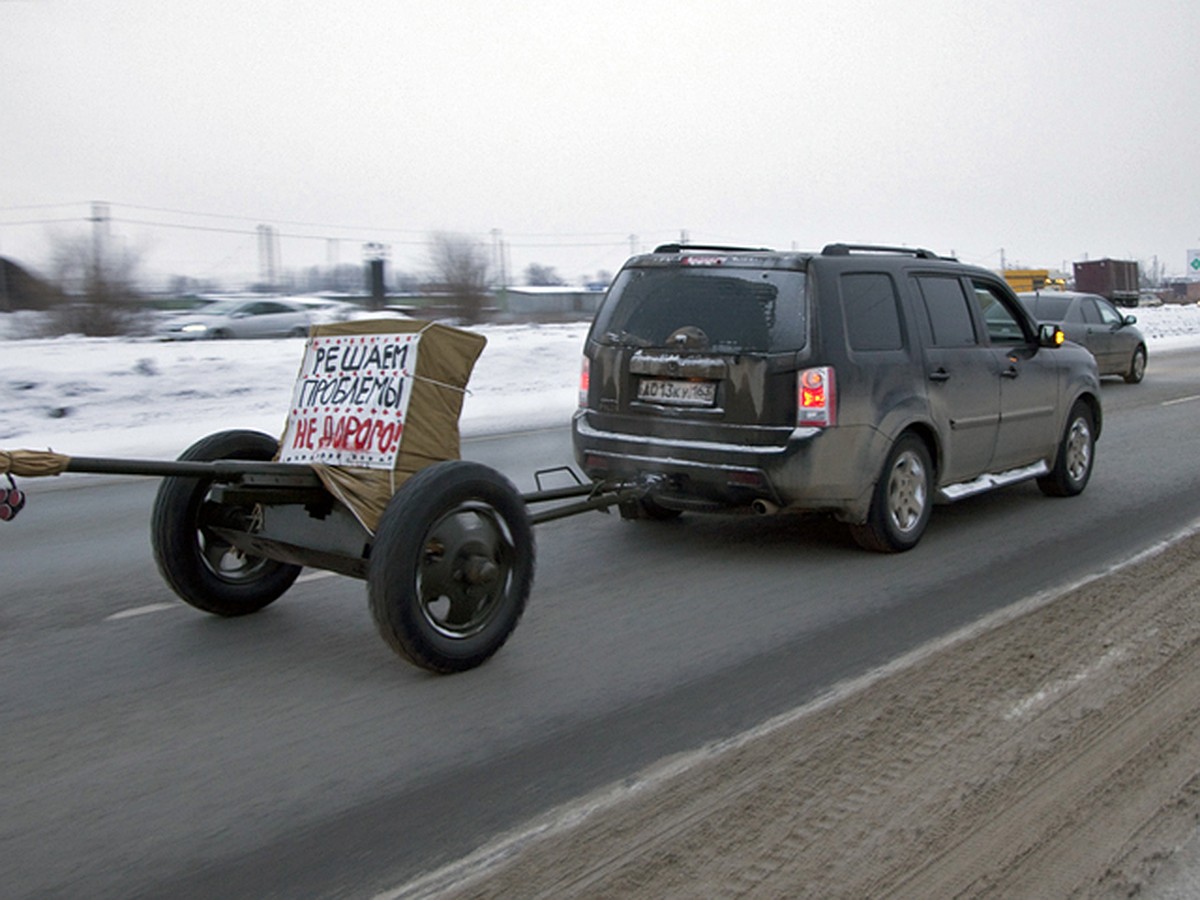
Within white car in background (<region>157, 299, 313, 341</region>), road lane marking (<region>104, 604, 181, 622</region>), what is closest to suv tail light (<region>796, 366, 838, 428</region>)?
road lane marking (<region>104, 604, 181, 622</region>)

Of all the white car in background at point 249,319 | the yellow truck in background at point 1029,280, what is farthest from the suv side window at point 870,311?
the yellow truck in background at point 1029,280

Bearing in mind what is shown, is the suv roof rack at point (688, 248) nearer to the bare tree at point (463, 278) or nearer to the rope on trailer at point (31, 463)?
the rope on trailer at point (31, 463)

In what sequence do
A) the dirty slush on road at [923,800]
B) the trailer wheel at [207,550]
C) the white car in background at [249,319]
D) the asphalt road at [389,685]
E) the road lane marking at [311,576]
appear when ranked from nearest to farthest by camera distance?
the dirty slush on road at [923,800]
the asphalt road at [389,685]
the trailer wheel at [207,550]
the road lane marking at [311,576]
the white car in background at [249,319]

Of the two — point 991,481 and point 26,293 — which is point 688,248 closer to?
point 991,481

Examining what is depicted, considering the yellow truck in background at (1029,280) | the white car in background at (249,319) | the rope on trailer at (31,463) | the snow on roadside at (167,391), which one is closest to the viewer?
the rope on trailer at (31,463)

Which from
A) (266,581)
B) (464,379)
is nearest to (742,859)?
(464,379)

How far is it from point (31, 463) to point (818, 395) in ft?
12.9

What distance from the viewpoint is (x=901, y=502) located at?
6887 millimetres

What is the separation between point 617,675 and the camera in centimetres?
480

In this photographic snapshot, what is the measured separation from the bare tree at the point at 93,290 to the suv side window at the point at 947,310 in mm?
15533

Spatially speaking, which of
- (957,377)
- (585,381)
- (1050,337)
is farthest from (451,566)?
(1050,337)

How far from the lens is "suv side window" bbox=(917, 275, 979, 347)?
7234 mm

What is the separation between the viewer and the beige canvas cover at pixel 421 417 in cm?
480

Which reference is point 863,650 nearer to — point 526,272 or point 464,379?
point 464,379
